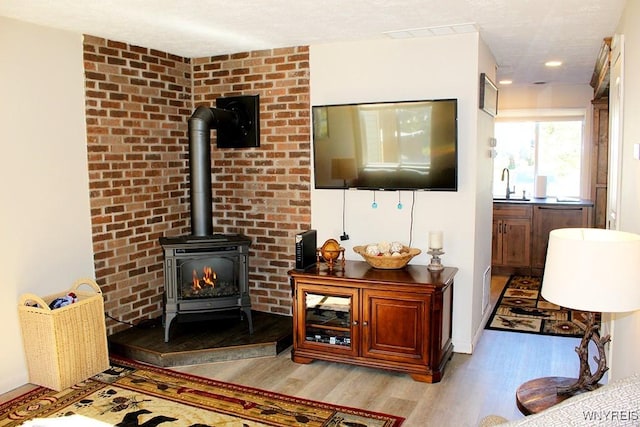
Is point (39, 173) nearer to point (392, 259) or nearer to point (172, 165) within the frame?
point (172, 165)

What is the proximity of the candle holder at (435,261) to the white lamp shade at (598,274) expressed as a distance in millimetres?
1783

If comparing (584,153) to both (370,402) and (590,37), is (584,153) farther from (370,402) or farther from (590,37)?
(370,402)

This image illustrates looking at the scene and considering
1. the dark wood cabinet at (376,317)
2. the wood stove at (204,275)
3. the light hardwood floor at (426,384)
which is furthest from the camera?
the wood stove at (204,275)

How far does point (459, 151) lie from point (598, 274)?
2123 mm

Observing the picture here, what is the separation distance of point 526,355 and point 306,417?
185cm

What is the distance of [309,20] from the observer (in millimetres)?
3529

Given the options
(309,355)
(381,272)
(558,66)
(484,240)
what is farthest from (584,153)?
(309,355)

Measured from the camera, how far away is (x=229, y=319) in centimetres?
452

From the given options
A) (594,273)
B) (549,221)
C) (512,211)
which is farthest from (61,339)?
(549,221)

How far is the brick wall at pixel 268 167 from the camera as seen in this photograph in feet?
14.8

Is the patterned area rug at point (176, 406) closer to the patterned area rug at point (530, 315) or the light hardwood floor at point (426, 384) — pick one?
the light hardwood floor at point (426, 384)

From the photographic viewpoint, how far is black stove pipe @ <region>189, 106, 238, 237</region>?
427 cm

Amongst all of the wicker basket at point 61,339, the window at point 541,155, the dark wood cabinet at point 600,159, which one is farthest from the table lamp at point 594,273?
the window at point 541,155

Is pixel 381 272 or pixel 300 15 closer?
pixel 300 15
